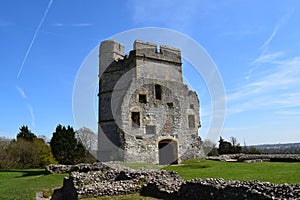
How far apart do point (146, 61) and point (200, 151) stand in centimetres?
924

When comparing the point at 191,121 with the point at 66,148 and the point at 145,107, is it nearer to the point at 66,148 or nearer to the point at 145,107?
the point at 145,107

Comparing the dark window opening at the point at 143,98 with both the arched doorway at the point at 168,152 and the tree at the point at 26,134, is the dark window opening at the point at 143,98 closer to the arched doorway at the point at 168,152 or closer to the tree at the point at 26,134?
the arched doorway at the point at 168,152

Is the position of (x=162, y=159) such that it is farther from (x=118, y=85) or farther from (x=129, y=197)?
(x=129, y=197)

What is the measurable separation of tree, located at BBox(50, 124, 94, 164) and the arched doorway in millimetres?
10212

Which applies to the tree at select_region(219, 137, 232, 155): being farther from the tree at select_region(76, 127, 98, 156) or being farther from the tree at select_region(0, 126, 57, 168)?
the tree at select_region(0, 126, 57, 168)

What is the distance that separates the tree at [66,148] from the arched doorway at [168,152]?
1021 centimetres

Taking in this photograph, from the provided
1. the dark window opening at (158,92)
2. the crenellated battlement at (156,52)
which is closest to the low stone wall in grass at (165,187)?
the dark window opening at (158,92)

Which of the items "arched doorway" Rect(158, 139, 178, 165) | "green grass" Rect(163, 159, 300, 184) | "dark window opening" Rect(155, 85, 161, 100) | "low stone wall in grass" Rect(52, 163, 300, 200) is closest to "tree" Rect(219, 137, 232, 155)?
"arched doorway" Rect(158, 139, 178, 165)

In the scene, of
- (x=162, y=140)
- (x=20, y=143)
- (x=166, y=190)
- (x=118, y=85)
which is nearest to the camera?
(x=166, y=190)

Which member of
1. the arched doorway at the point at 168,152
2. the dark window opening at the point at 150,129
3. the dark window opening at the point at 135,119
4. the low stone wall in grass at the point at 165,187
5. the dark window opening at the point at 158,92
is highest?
the dark window opening at the point at 158,92

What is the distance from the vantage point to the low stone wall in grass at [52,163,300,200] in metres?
6.48

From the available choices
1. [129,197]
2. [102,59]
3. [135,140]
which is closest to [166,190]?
[129,197]

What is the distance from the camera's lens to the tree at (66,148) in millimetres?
29344

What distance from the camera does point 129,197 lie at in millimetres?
9562
